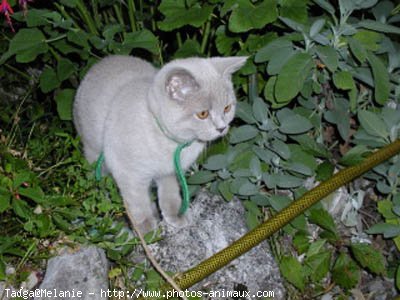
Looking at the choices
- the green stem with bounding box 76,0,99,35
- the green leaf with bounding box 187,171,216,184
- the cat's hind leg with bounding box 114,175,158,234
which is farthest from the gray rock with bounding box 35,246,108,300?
the green stem with bounding box 76,0,99,35

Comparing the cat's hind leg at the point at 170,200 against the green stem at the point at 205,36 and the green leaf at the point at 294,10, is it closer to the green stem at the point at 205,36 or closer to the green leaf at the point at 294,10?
the green stem at the point at 205,36

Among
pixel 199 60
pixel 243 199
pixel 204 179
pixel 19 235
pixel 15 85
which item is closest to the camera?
pixel 199 60

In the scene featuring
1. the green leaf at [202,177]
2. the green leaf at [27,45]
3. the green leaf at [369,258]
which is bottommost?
the green leaf at [369,258]

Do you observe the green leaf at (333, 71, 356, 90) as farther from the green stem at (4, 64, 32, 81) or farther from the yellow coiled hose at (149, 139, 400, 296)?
the green stem at (4, 64, 32, 81)

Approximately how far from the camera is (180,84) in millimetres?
1451

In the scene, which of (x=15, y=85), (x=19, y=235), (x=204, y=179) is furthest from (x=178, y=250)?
(x=15, y=85)

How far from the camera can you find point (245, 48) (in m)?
1.82

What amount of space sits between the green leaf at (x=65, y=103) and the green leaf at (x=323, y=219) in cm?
99

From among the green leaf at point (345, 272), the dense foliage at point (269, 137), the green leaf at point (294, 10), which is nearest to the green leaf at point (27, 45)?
the dense foliage at point (269, 137)

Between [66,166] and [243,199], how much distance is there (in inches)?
25.9

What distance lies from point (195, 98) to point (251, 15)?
0.31 m

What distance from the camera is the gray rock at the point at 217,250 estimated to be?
1.71 meters

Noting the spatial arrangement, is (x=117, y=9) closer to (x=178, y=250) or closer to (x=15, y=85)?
(x=15, y=85)

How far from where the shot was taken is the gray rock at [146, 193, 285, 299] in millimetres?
1711
